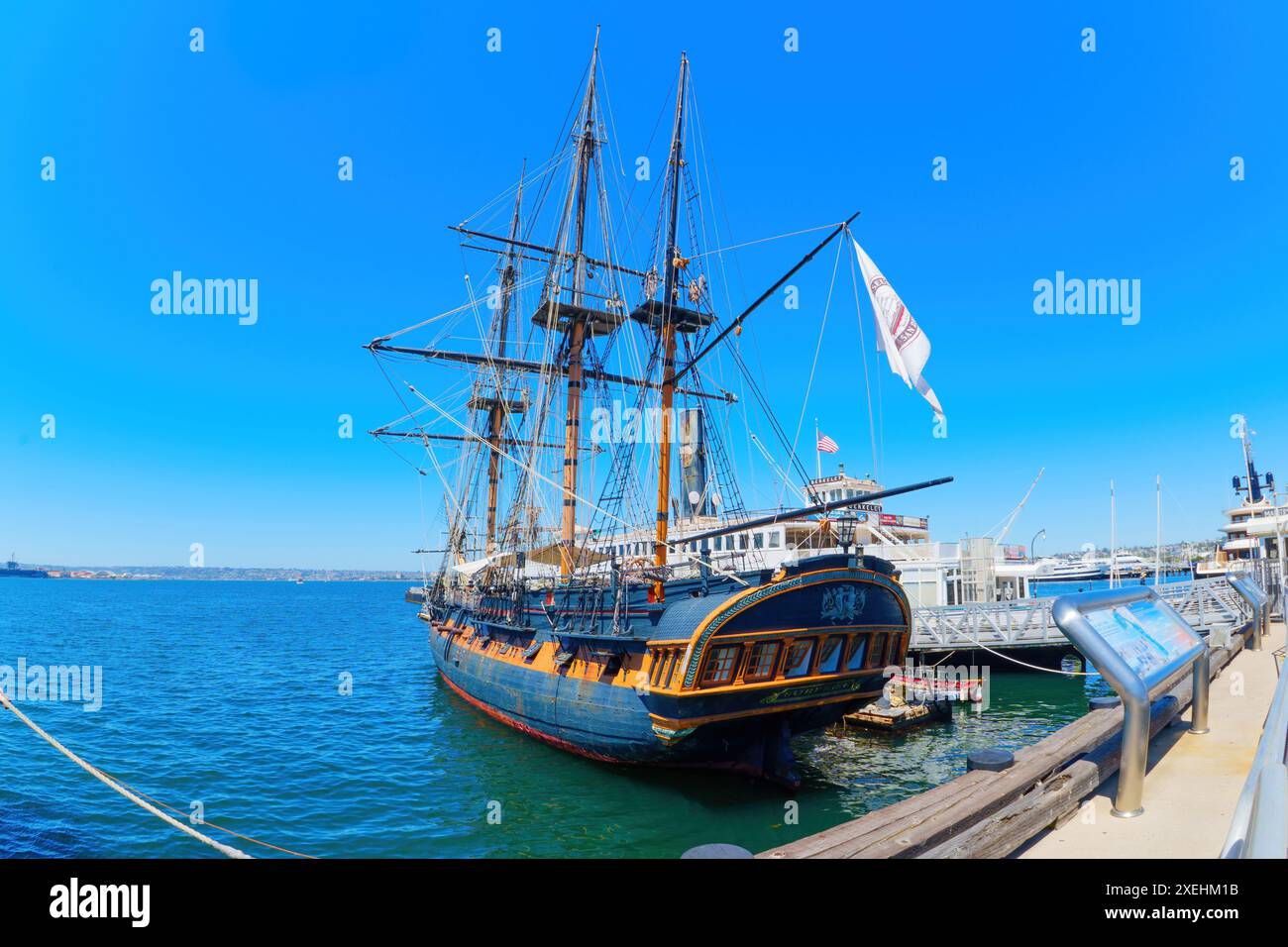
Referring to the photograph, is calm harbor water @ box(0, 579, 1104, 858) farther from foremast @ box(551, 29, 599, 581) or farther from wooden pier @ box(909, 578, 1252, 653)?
foremast @ box(551, 29, 599, 581)

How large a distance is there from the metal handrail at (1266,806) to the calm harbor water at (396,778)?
1154cm

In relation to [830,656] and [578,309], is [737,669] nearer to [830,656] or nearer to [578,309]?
[830,656]

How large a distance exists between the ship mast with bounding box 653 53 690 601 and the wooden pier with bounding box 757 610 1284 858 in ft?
37.1

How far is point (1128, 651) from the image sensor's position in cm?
646

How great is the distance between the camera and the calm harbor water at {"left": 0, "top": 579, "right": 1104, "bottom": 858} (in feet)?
46.2

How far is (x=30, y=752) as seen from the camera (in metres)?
20.5

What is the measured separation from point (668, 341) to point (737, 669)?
1017 cm

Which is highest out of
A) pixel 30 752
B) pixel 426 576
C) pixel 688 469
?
pixel 688 469

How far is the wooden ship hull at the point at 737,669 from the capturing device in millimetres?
15203

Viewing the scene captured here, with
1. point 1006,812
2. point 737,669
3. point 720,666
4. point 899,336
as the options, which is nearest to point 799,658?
point 737,669

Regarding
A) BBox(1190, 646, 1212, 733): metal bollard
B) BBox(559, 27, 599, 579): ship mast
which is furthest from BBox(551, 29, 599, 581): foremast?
BBox(1190, 646, 1212, 733): metal bollard
